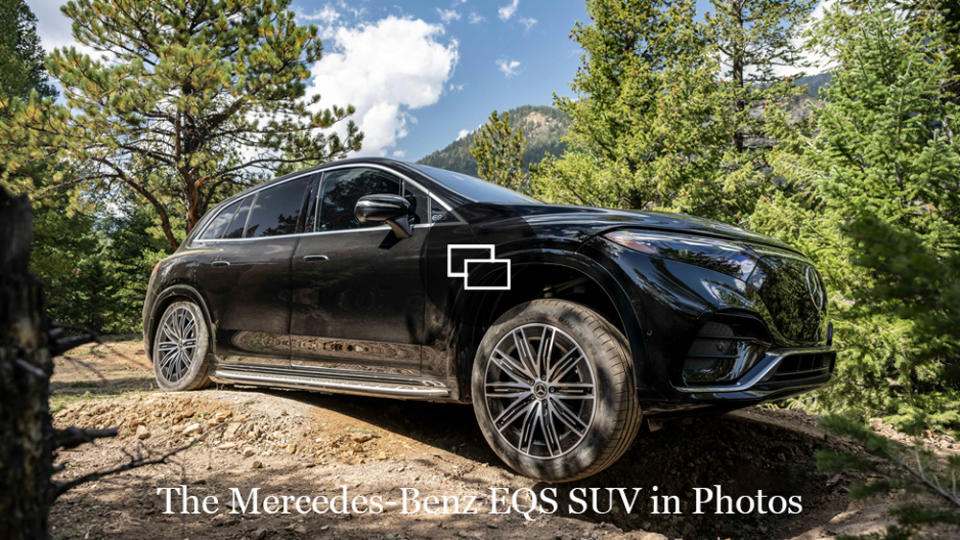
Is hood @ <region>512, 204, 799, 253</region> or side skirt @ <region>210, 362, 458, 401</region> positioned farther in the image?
side skirt @ <region>210, 362, 458, 401</region>

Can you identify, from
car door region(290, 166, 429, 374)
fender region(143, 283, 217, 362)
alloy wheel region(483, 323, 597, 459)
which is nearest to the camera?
alloy wheel region(483, 323, 597, 459)

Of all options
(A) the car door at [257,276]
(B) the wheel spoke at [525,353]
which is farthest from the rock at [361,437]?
(B) the wheel spoke at [525,353]

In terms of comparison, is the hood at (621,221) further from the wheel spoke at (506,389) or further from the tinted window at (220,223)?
the tinted window at (220,223)

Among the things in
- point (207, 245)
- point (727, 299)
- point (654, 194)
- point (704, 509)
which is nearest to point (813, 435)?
point (704, 509)

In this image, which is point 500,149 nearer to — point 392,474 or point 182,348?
point 182,348

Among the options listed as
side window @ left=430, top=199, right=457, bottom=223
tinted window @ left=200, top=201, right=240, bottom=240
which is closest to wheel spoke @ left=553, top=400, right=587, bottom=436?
side window @ left=430, top=199, right=457, bottom=223

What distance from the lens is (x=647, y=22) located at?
16484 millimetres

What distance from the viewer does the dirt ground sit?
Answer: 252 centimetres

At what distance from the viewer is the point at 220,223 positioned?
201 inches

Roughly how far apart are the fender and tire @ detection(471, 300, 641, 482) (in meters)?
2.79

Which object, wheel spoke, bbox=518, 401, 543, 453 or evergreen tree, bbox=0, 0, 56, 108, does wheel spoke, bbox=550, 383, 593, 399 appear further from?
evergreen tree, bbox=0, 0, 56, 108

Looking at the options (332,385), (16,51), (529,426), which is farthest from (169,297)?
(16,51)

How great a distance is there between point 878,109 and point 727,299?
453 cm

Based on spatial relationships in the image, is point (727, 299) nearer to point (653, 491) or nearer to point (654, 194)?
point (653, 491)
